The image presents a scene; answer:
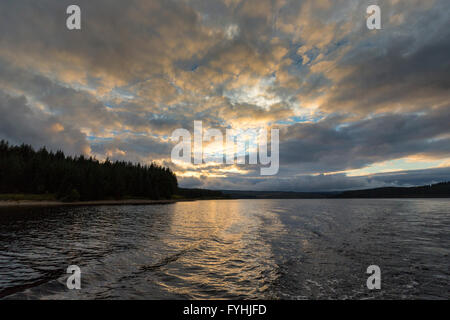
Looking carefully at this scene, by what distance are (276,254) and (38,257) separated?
896 inches

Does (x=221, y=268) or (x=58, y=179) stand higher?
(x=58, y=179)

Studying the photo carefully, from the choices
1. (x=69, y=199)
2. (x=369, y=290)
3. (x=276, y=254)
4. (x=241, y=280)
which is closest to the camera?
(x=369, y=290)

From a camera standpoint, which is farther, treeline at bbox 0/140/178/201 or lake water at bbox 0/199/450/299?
treeline at bbox 0/140/178/201

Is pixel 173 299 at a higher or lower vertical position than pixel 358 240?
higher

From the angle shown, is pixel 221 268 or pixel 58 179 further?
pixel 58 179

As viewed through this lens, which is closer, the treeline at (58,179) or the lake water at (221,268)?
the lake water at (221,268)

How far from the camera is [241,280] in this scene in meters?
13.9

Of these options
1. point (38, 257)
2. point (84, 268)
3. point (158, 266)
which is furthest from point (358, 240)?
point (38, 257)
